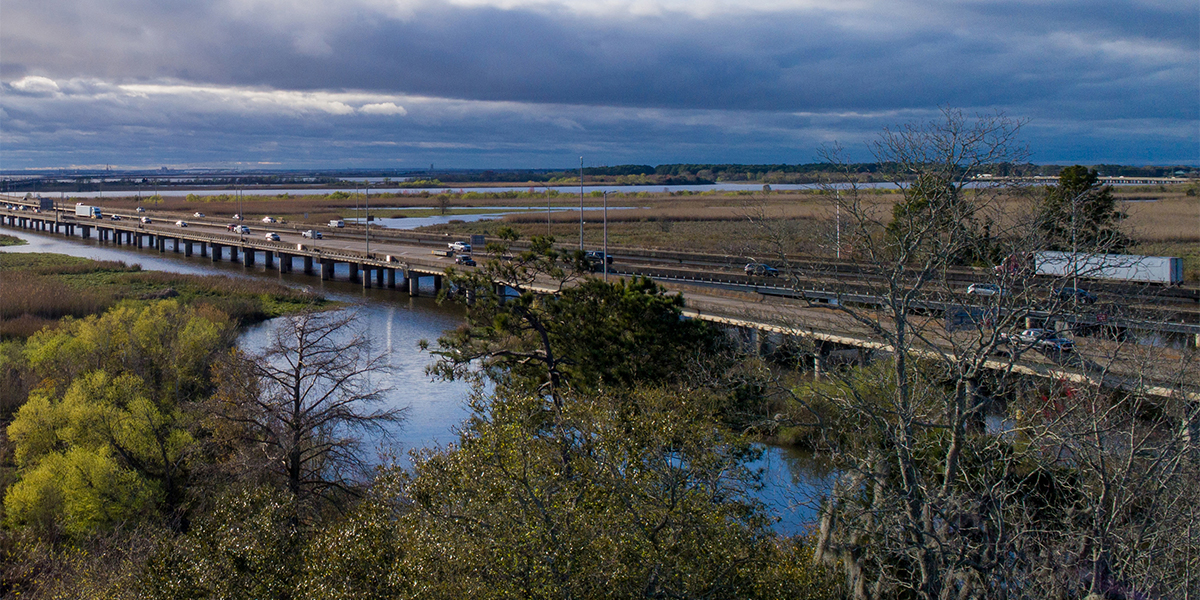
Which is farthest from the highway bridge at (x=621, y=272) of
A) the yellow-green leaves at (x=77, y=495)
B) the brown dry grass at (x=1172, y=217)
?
the brown dry grass at (x=1172, y=217)

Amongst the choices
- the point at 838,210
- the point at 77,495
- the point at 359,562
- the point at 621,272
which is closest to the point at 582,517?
the point at 359,562

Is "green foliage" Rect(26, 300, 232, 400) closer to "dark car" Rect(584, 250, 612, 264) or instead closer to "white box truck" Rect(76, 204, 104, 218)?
"dark car" Rect(584, 250, 612, 264)

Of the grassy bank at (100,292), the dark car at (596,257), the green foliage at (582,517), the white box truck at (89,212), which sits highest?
the white box truck at (89,212)

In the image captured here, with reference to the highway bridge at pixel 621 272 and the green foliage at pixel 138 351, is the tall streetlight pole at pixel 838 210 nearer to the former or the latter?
the highway bridge at pixel 621 272

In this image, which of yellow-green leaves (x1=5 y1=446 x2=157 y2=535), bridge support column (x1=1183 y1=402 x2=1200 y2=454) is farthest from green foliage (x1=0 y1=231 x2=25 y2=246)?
bridge support column (x1=1183 y1=402 x2=1200 y2=454)

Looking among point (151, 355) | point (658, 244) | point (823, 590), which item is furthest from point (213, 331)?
point (658, 244)

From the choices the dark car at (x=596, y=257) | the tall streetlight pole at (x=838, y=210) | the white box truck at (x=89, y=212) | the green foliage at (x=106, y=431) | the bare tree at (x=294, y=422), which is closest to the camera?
the tall streetlight pole at (x=838, y=210)

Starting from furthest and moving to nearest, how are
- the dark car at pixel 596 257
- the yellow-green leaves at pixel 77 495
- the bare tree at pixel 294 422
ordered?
the dark car at pixel 596 257
the yellow-green leaves at pixel 77 495
the bare tree at pixel 294 422
